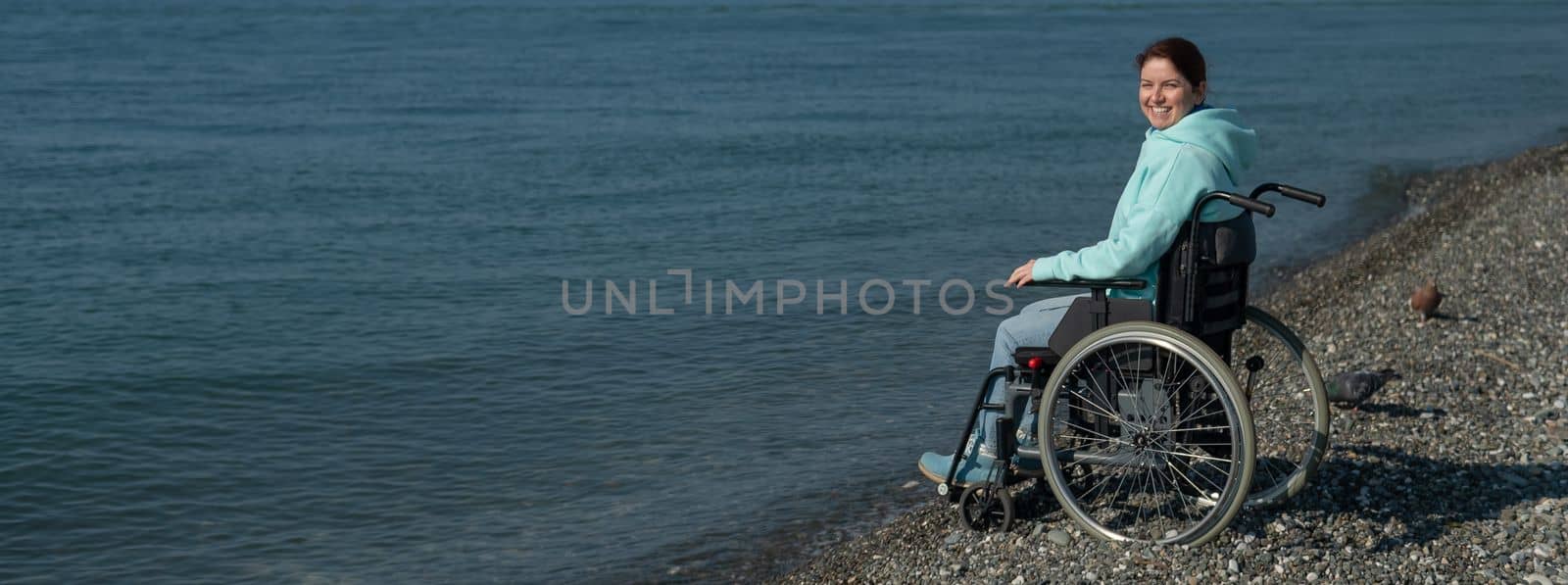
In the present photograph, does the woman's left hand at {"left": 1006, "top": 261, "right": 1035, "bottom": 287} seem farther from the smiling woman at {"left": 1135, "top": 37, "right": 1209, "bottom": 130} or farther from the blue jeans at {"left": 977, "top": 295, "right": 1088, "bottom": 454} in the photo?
the smiling woman at {"left": 1135, "top": 37, "right": 1209, "bottom": 130}

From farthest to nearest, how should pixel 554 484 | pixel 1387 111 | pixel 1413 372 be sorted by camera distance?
pixel 1387 111 < pixel 554 484 < pixel 1413 372

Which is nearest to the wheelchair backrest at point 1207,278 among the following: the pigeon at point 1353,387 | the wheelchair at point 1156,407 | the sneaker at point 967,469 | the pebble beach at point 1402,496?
the wheelchair at point 1156,407

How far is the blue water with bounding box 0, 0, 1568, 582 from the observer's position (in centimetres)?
736

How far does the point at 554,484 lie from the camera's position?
25.5 ft

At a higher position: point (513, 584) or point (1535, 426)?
point (1535, 426)

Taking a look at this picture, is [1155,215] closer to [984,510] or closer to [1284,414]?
[984,510]

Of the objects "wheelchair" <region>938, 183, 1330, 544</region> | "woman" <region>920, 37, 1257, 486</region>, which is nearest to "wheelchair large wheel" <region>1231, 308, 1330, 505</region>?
"wheelchair" <region>938, 183, 1330, 544</region>

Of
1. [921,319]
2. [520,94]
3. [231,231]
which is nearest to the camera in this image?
[921,319]

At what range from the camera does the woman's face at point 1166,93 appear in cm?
463

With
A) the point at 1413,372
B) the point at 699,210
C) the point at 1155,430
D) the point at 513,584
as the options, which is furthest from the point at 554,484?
the point at 699,210

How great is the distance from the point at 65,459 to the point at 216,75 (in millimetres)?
23931

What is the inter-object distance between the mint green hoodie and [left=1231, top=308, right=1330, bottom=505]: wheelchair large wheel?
0.59 m

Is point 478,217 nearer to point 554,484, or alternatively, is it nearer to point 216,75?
point 554,484

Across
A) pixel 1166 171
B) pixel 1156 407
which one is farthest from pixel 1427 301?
pixel 1166 171
